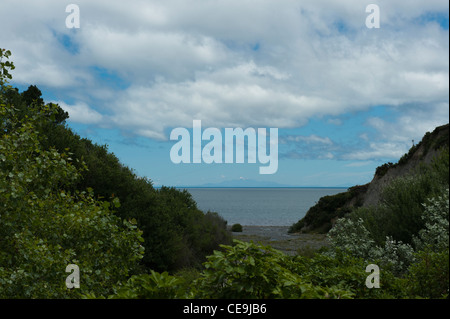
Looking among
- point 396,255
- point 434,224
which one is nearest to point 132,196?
point 396,255

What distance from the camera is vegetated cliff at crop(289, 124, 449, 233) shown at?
21.6 metres

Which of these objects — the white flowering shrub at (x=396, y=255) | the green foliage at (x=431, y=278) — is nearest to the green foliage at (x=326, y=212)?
the white flowering shrub at (x=396, y=255)

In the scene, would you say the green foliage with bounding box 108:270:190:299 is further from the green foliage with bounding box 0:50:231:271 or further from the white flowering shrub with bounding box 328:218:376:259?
the green foliage with bounding box 0:50:231:271

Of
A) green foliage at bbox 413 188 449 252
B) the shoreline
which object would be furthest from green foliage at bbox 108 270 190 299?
the shoreline

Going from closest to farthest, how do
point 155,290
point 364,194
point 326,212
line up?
point 155,290 < point 364,194 < point 326,212

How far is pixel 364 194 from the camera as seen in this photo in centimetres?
3978

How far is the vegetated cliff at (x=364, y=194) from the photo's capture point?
70.9 ft

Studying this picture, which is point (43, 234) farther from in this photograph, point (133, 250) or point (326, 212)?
point (326, 212)

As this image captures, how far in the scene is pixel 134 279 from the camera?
5129mm

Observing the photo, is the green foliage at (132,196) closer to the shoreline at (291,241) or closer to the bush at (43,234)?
the shoreline at (291,241)

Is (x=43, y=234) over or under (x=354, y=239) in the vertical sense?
over
